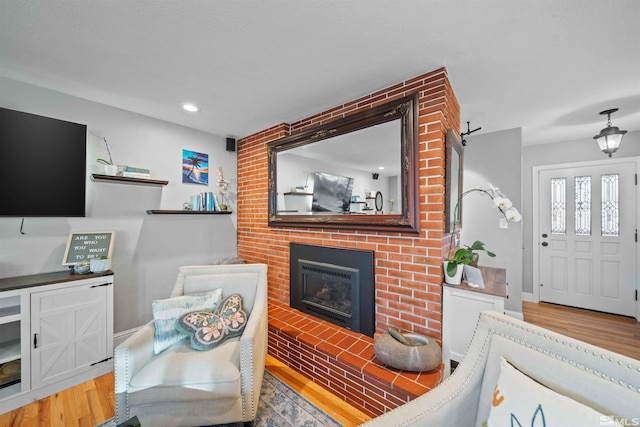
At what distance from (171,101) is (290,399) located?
2732 millimetres

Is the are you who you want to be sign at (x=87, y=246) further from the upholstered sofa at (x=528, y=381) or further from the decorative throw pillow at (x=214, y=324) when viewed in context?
the upholstered sofa at (x=528, y=381)

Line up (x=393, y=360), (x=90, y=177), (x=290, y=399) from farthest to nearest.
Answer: (x=90, y=177) < (x=290, y=399) < (x=393, y=360)

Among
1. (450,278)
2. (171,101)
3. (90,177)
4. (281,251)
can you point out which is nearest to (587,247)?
(450,278)

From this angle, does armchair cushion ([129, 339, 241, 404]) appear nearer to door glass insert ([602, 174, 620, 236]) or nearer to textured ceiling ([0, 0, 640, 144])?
textured ceiling ([0, 0, 640, 144])

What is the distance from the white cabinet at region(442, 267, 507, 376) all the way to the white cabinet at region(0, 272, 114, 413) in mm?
2693

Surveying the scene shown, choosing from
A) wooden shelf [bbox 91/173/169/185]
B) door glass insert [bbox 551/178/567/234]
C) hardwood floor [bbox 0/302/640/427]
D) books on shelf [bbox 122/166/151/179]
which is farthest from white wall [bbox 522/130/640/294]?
books on shelf [bbox 122/166/151/179]

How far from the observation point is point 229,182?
3.28 metres

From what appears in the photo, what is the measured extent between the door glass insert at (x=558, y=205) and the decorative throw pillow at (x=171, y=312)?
15.0ft

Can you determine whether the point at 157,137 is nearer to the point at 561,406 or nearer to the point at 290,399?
the point at 290,399

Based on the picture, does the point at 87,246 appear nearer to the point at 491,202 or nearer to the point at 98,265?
the point at 98,265

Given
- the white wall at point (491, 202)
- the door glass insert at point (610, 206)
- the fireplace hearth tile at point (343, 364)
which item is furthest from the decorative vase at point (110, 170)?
the door glass insert at point (610, 206)

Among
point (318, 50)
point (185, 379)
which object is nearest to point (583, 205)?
point (318, 50)

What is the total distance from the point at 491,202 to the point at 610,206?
167cm

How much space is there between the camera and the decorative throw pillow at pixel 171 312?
1.53 metres
